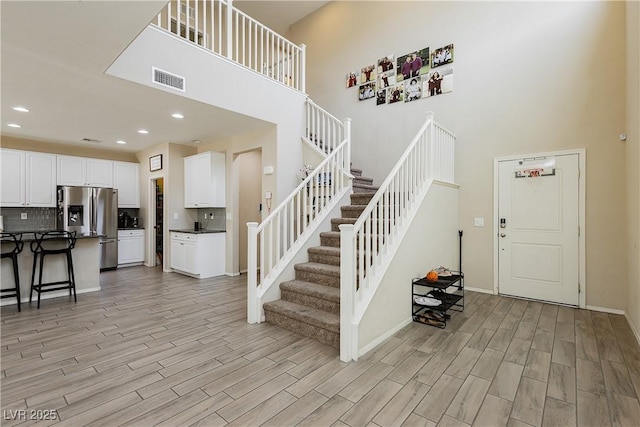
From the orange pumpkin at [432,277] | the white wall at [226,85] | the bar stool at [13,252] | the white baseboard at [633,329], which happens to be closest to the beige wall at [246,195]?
the white wall at [226,85]

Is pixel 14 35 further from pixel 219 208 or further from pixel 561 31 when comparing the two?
pixel 561 31

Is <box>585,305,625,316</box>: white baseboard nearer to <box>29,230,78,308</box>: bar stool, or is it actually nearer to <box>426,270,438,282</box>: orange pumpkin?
<box>426,270,438,282</box>: orange pumpkin

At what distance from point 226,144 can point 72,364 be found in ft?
14.4

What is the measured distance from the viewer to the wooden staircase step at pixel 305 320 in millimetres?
2873

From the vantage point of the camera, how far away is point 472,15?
16.0 feet

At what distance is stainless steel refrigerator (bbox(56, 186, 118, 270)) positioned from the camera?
6.05 m

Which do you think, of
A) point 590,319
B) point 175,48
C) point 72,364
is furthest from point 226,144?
point 590,319

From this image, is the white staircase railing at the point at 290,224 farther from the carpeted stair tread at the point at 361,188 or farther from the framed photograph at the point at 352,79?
the framed photograph at the point at 352,79

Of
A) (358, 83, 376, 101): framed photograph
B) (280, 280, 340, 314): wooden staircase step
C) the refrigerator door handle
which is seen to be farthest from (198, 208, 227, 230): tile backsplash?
(358, 83, 376, 101): framed photograph

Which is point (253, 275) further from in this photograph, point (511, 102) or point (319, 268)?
point (511, 102)

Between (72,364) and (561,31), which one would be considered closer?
(72,364)

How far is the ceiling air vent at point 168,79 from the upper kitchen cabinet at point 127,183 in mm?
4339

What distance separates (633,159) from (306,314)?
387 centimetres

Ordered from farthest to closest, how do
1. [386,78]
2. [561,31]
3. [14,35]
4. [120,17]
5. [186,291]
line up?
[386,78]
[186,291]
[561,31]
[14,35]
[120,17]
